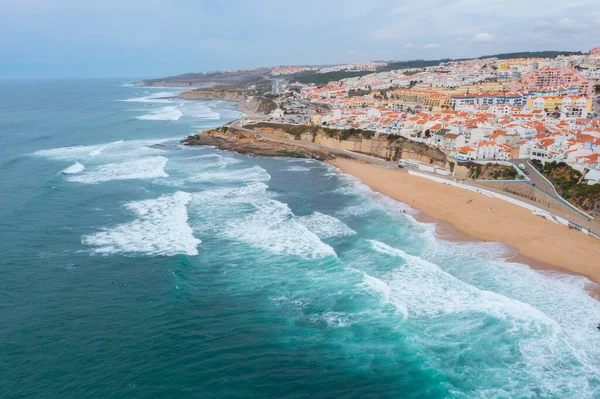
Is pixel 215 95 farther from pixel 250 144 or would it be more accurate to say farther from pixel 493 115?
pixel 493 115

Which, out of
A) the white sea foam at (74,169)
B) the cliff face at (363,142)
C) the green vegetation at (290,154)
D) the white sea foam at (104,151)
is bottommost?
the green vegetation at (290,154)

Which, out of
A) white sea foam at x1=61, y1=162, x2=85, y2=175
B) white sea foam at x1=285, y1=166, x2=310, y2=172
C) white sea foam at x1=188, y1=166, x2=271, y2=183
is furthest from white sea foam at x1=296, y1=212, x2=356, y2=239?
white sea foam at x1=61, y1=162, x2=85, y2=175

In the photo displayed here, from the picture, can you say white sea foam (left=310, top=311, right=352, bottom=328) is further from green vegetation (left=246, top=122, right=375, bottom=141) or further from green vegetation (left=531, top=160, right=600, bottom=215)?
green vegetation (left=246, top=122, right=375, bottom=141)

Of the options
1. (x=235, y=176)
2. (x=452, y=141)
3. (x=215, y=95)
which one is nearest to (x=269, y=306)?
(x=235, y=176)

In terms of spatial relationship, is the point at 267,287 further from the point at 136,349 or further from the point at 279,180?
the point at 279,180

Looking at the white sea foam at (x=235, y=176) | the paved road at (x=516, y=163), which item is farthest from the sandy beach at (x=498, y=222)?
the white sea foam at (x=235, y=176)

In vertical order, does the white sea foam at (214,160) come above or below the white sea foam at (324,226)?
below

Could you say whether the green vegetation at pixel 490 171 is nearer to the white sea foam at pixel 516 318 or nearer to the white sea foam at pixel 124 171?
the white sea foam at pixel 516 318
